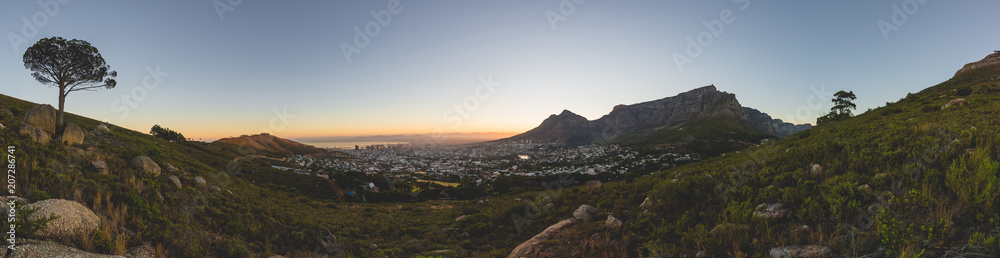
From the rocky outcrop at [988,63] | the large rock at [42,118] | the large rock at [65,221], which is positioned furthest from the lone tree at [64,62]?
the rocky outcrop at [988,63]

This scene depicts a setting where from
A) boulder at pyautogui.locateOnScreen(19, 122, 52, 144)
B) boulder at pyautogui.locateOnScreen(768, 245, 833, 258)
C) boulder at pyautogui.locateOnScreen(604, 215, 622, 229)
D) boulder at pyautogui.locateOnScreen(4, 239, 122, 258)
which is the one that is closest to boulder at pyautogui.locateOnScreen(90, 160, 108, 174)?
boulder at pyautogui.locateOnScreen(19, 122, 52, 144)

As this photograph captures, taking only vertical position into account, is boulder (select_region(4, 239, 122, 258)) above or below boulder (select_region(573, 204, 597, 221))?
above

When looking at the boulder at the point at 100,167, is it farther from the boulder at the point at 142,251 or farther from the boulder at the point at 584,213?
the boulder at the point at 584,213

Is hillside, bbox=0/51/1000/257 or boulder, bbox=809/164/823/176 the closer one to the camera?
hillside, bbox=0/51/1000/257

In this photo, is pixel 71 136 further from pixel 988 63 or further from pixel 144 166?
pixel 988 63

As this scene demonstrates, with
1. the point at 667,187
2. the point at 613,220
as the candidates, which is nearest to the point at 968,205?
the point at 667,187

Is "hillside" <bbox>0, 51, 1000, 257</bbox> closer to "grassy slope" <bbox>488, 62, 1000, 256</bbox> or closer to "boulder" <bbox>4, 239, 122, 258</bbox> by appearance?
"grassy slope" <bbox>488, 62, 1000, 256</bbox>

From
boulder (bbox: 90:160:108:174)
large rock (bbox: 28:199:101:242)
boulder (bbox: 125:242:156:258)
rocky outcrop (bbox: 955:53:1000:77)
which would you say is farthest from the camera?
rocky outcrop (bbox: 955:53:1000:77)

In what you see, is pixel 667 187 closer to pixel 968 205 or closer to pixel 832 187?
pixel 832 187
